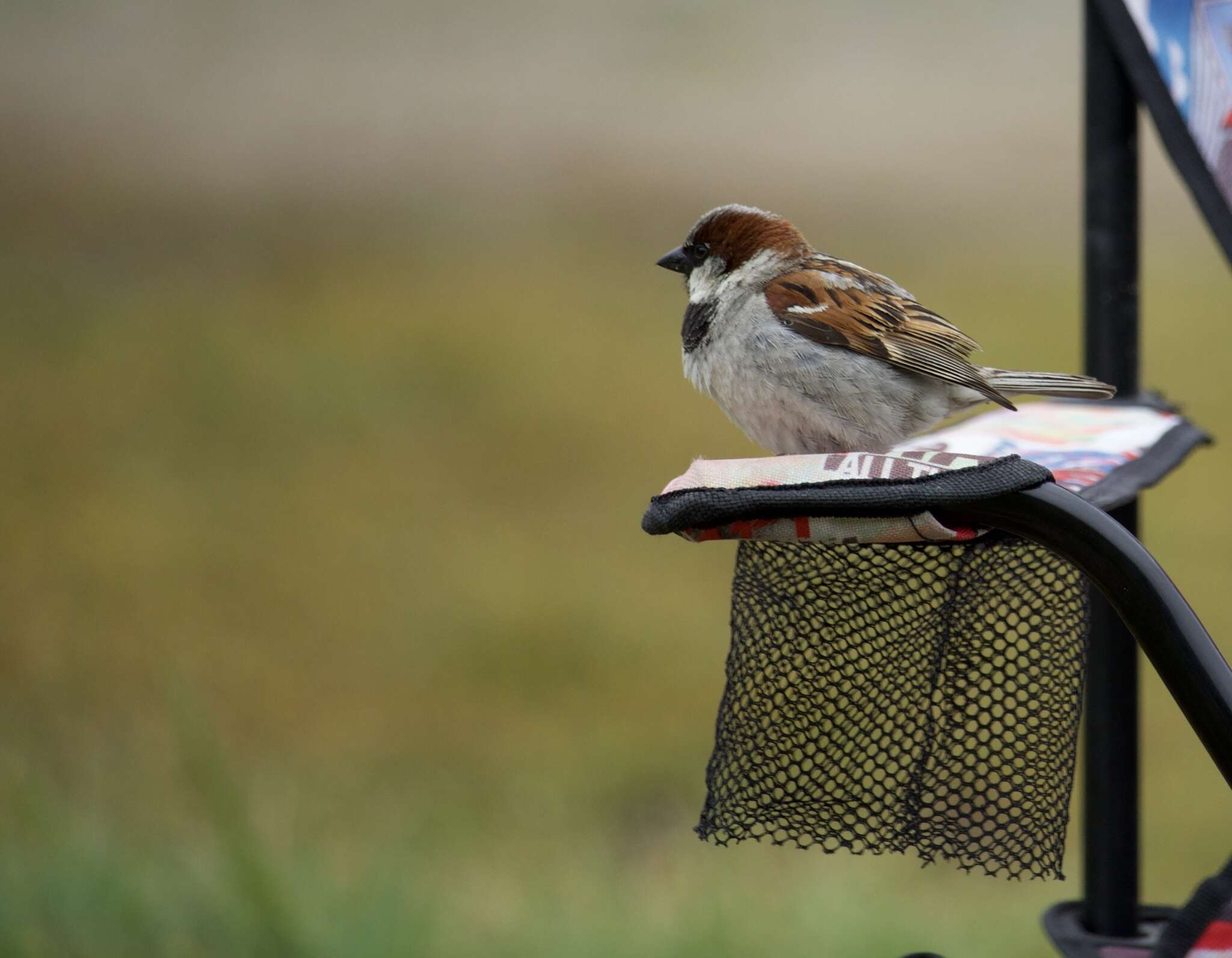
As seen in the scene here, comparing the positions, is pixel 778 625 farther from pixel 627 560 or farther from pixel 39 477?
pixel 39 477

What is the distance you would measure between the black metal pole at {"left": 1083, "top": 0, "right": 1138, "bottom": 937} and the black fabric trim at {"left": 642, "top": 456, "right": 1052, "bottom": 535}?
64 centimetres

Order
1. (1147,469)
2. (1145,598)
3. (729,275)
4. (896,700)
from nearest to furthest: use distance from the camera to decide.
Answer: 1. (1145,598)
2. (896,700)
3. (1147,469)
4. (729,275)

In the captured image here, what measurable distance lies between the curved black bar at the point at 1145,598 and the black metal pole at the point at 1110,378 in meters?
0.61

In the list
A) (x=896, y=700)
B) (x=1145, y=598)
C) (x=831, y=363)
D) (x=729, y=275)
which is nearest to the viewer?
(x=1145, y=598)

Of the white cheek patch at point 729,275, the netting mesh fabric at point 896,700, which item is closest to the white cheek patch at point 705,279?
the white cheek patch at point 729,275

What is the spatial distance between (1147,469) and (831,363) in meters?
0.32

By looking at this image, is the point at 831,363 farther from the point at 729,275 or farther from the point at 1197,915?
the point at 1197,915

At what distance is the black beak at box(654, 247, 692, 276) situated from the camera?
1574 mm

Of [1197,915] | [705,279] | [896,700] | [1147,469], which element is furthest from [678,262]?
[1197,915]

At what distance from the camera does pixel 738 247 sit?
60.8 inches

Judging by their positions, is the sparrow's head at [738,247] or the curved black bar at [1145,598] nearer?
the curved black bar at [1145,598]

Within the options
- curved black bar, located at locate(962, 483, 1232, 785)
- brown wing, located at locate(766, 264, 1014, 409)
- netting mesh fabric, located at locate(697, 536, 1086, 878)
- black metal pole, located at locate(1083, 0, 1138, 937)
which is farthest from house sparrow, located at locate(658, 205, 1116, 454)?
curved black bar, located at locate(962, 483, 1232, 785)

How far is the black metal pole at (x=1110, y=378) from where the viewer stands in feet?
4.77

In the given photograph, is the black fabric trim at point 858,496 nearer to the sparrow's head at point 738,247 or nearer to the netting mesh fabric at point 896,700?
the netting mesh fabric at point 896,700
